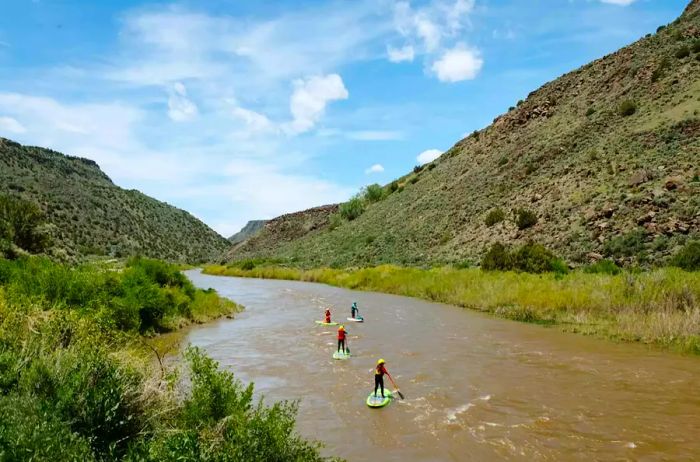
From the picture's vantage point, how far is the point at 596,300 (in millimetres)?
21609

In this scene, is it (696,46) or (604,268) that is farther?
(696,46)

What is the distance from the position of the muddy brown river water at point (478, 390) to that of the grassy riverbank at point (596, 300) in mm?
1093

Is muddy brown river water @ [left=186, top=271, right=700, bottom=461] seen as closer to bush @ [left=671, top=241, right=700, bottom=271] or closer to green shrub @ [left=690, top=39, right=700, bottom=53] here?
bush @ [left=671, top=241, right=700, bottom=271]

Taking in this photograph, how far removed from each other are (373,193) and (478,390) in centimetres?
8529

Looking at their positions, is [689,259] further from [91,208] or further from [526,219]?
[91,208]

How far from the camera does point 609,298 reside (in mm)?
20953

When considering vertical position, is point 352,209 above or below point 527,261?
above

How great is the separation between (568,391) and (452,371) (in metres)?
3.45

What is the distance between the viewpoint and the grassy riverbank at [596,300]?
58.4 feet

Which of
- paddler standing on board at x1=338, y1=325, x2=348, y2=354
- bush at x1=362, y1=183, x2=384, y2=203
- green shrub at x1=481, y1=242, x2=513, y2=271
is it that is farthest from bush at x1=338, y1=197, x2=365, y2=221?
paddler standing on board at x1=338, y1=325, x2=348, y2=354

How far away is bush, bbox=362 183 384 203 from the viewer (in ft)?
315

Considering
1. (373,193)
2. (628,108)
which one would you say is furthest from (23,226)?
(373,193)

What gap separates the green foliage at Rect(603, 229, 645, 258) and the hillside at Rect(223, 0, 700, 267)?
0.25 ft

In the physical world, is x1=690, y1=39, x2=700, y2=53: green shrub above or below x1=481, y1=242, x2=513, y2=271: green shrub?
above
